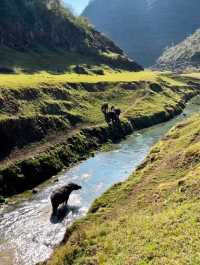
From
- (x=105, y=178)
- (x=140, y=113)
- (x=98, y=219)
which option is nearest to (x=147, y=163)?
(x=105, y=178)

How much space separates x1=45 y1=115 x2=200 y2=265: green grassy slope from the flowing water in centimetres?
513

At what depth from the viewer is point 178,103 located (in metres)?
157

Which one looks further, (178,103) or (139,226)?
(178,103)

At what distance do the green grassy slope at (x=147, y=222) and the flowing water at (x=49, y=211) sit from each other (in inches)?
202

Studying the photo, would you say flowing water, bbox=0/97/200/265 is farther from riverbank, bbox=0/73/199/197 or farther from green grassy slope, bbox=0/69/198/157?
green grassy slope, bbox=0/69/198/157

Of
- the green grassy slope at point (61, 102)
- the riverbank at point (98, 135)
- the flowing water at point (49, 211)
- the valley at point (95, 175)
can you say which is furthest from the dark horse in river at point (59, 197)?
the green grassy slope at point (61, 102)

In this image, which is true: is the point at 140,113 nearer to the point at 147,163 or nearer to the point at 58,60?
the point at 147,163

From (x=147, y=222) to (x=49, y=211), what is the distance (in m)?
22.4

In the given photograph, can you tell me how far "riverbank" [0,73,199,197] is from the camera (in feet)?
242

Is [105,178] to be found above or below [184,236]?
below

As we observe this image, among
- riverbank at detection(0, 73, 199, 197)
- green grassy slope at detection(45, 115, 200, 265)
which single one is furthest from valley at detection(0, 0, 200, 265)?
riverbank at detection(0, 73, 199, 197)

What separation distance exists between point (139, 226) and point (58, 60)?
16500cm

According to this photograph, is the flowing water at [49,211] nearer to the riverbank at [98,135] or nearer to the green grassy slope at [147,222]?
the riverbank at [98,135]

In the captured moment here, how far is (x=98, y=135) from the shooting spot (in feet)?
337
